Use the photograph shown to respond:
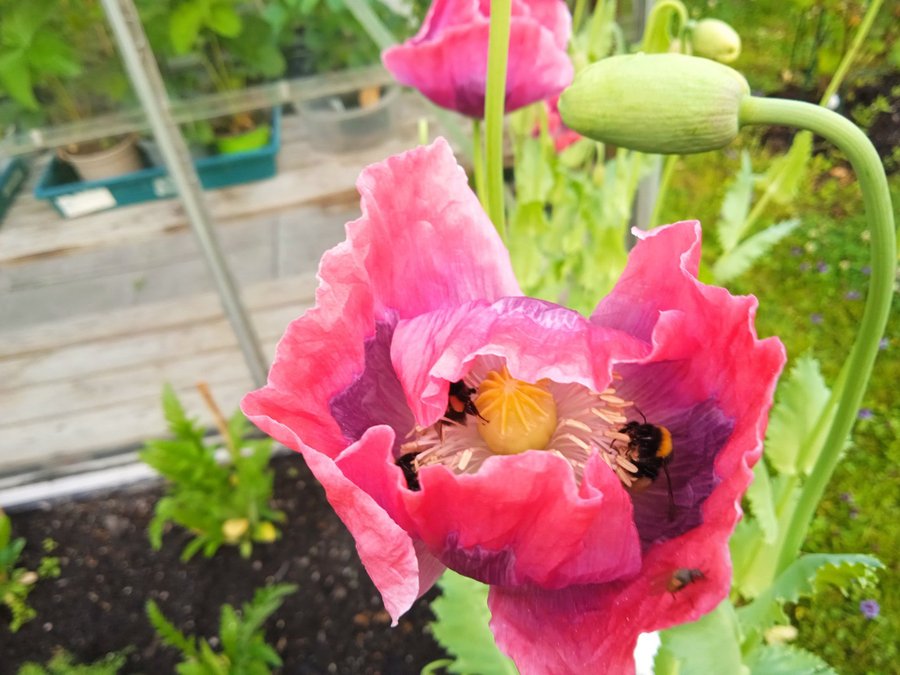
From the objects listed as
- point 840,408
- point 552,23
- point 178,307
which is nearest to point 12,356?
point 178,307

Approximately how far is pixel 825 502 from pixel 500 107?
1.28 meters

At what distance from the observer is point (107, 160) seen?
1.36m

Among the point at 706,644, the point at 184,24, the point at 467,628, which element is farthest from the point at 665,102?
the point at 184,24

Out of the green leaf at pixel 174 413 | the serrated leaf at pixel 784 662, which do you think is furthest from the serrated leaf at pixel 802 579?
the green leaf at pixel 174 413

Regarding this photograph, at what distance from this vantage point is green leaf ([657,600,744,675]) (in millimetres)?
470

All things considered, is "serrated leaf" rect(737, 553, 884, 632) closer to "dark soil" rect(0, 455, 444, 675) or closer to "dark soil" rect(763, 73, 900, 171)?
"dark soil" rect(0, 455, 444, 675)

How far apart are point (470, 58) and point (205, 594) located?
1.27 meters

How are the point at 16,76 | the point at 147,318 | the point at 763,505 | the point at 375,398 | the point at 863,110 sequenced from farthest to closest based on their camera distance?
the point at 863,110, the point at 147,318, the point at 16,76, the point at 763,505, the point at 375,398

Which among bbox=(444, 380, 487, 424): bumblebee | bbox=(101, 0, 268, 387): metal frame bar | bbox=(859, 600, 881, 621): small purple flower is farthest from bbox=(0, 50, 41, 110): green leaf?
bbox=(859, 600, 881, 621): small purple flower

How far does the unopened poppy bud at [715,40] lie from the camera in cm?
70

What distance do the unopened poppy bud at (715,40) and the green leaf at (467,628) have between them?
614mm

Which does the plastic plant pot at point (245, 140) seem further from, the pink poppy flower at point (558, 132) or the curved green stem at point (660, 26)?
the curved green stem at point (660, 26)

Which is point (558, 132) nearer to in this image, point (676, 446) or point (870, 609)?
point (676, 446)

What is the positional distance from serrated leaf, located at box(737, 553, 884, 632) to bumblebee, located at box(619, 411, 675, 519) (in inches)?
5.5
